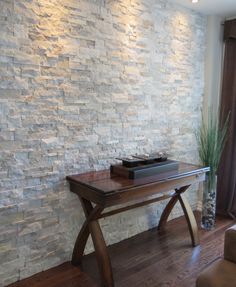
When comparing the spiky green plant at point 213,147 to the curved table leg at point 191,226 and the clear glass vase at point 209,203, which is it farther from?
the curved table leg at point 191,226

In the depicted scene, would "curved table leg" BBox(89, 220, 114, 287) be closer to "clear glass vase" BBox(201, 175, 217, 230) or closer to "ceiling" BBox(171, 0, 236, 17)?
"clear glass vase" BBox(201, 175, 217, 230)

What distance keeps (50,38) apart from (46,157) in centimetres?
95

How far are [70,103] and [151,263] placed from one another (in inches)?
62.1

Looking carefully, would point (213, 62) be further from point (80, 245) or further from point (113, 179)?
point (80, 245)

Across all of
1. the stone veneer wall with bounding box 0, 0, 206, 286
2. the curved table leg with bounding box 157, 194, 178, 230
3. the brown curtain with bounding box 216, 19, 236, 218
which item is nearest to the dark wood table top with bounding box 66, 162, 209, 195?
the stone veneer wall with bounding box 0, 0, 206, 286

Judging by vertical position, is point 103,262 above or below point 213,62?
below

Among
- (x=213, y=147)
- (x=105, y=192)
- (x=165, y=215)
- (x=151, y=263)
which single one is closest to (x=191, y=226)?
(x=165, y=215)

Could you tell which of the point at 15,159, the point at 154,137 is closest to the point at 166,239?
the point at 154,137

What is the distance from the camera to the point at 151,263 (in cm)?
248

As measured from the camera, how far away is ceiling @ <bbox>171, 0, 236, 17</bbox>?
2951 mm

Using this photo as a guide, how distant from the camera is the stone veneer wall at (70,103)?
2094mm

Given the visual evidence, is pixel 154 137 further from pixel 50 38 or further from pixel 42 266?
pixel 42 266

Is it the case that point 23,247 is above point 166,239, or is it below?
above

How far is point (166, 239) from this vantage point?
2.92 m
